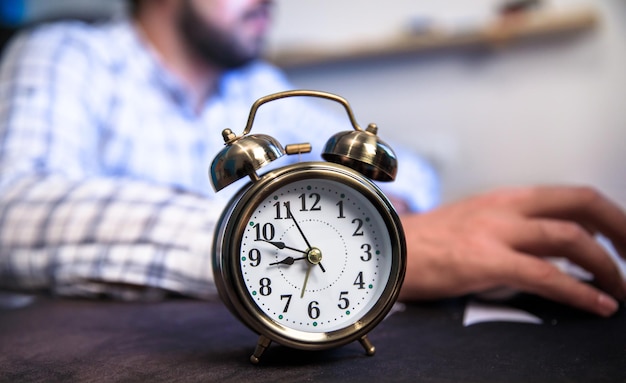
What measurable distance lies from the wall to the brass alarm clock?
196 cm

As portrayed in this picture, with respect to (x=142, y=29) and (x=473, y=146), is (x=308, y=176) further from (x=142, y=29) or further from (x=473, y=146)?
(x=473, y=146)

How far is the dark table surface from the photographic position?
22.5 inches

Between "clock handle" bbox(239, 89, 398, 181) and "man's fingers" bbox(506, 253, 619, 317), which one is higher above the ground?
"clock handle" bbox(239, 89, 398, 181)

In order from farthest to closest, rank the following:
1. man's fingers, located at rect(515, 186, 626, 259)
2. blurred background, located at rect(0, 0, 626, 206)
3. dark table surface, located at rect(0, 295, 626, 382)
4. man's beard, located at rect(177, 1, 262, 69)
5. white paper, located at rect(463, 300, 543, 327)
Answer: blurred background, located at rect(0, 0, 626, 206), man's beard, located at rect(177, 1, 262, 69), man's fingers, located at rect(515, 186, 626, 259), white paper, located at rect(463, 300, 543, 327), dark table surface, located at rect(0, 295, 626, 382)

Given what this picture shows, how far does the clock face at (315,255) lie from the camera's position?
62 cm

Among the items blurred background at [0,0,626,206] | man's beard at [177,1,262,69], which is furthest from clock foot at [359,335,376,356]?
blurred background at [0,0,626,206]

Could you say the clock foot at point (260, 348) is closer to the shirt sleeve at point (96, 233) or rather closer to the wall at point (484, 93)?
the shirt sleeve at point (96, 233)

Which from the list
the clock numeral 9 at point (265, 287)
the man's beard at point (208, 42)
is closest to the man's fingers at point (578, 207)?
the clock numeral 9 at point (265, 287)

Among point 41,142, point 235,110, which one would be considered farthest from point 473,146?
point 41,142

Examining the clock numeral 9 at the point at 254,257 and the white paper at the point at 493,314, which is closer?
the clock numeral 9 at the point at 254,257

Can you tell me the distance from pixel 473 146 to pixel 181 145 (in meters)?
1.32

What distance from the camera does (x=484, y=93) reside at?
97.7 inches

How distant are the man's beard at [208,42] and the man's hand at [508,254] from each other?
3.89 feet

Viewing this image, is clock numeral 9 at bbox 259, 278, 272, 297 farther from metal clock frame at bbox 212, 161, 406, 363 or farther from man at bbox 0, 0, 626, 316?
man at bbox 0, 0, 626, 316
